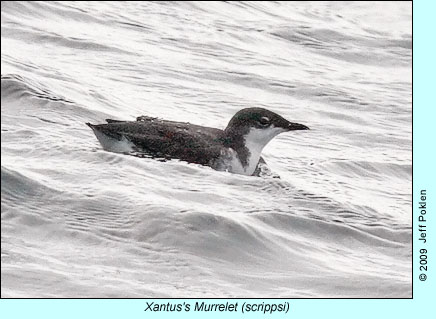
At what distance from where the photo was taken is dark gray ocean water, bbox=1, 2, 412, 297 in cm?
888

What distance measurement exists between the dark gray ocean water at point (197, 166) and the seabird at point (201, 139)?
0.12 meters

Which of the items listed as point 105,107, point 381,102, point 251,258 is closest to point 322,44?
point 381,102

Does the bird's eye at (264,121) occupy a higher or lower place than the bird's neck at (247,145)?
higher

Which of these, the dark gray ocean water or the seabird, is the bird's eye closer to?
the seabird

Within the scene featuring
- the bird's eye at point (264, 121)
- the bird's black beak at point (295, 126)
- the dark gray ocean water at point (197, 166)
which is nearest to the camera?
the dark gray ocean water at point (197, 166)

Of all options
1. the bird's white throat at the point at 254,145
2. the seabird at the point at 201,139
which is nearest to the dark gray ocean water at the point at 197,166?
the seabird at the point at 201,139

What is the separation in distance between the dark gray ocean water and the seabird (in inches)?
4.6

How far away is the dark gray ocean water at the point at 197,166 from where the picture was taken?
8875 mm

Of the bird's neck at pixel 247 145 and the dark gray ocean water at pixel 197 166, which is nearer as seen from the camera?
the dark gray ocean water at pixel 197 166

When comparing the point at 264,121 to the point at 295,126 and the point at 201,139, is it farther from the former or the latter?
the point at 201,139

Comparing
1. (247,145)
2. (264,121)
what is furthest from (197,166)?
(264,121)

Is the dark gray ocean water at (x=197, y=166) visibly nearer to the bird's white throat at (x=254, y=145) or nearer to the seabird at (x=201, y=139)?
the seabird at (x=201, y=139)

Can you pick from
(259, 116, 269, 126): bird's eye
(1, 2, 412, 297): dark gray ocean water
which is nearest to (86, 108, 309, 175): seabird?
(259, 116, 269, 126): bird's eye
